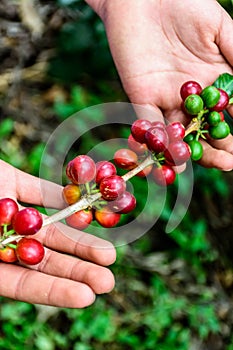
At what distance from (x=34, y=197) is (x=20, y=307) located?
0.94m

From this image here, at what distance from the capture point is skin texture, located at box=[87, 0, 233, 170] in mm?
2578

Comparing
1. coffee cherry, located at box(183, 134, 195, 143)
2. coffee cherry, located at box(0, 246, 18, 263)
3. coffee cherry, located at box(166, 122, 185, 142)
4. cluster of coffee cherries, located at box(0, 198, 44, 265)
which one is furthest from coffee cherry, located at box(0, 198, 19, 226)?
coffee cherry, located at box(183, 134, 195, 143)

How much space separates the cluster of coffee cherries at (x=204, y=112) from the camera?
7.37 feet

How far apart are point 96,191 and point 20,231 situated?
32cm

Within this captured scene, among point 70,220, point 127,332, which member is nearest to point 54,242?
point 70,220

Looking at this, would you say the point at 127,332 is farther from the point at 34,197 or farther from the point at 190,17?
the point at 190,17

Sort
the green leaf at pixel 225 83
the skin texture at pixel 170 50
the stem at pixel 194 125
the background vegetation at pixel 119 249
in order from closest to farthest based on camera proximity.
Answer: the stem at pixel 194 125, the green leaf at pixel 225 83, the skin texture at pixel 170 50, the background vegetation at pixel 119 249

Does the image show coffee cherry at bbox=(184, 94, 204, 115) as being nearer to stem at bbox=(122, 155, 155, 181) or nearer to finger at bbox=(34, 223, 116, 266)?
stem at bbox=(122, 155, 155, 181)

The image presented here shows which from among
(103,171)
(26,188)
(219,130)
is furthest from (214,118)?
(26,188)

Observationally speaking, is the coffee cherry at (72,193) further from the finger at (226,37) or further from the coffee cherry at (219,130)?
the finger at (226,37)

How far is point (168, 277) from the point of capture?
346cm

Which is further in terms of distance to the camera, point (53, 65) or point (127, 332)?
point (53, 65)

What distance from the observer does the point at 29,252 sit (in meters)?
1.95

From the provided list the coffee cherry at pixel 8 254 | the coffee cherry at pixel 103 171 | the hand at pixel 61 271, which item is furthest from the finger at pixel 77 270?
the coffee cherry at pixel 103 171
